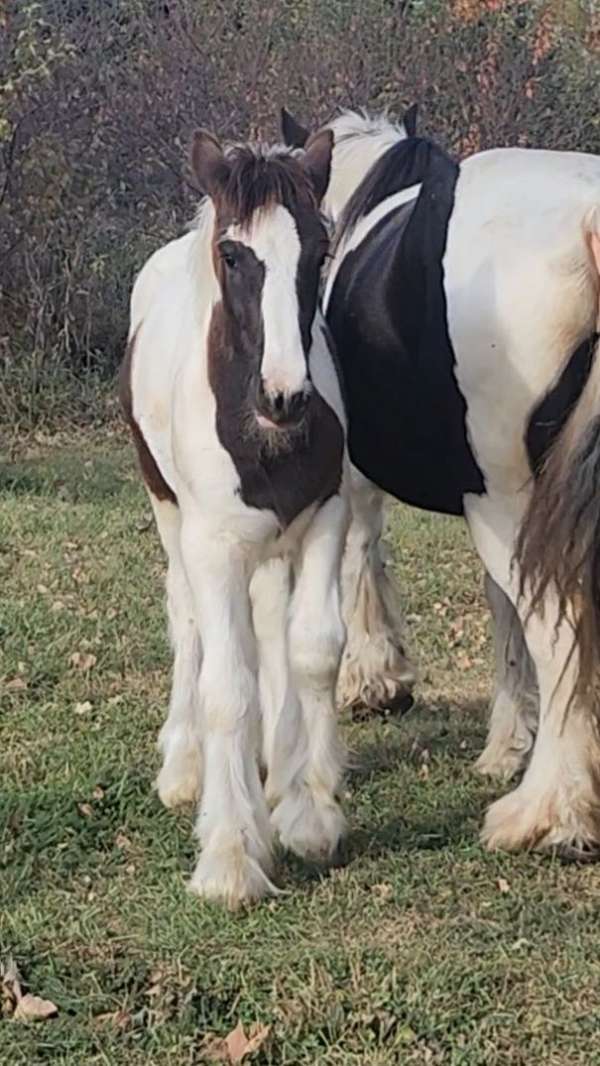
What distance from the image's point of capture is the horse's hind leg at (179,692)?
4.55 metres

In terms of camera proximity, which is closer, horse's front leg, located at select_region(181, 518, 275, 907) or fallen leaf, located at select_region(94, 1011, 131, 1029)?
fallen leaf, located at select_region(94, 1011, 131, 1029)

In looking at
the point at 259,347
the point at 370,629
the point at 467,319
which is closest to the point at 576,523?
the point at 467,319

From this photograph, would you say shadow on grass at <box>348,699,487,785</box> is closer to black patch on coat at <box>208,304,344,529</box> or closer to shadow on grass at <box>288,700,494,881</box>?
shadow on grass at <box>288,700,494,881</box>

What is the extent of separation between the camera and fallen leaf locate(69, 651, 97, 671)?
5750 mm

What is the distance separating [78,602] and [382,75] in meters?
6.80

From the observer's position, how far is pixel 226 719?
3873 mm

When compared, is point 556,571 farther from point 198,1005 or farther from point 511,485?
point 198,1005

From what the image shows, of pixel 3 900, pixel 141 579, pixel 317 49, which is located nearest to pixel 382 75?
pixel 317 49

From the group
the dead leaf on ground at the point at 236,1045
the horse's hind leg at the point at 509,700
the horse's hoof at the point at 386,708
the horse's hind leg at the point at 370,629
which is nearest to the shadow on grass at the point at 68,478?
the horse's hind leg at the point at 370,629

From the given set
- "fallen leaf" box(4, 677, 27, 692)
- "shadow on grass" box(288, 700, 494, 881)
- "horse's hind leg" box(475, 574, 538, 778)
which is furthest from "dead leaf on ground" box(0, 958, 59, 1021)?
"fallen leaf" box(4, 677, 27, 692)

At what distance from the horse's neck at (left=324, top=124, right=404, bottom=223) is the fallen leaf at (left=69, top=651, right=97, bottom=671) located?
1829 millimetres

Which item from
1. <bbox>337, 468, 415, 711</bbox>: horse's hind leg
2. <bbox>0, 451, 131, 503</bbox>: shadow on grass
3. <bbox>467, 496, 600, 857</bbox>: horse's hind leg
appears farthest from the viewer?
<bbox>0, 451, 131, 503</bbox>: shadow on grass

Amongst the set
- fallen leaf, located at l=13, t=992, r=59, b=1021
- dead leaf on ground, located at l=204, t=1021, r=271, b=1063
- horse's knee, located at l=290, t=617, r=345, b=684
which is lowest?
fallen leaf, located at l=13, t=992, r=59, b=1021

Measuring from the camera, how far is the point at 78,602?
6.61 metres
